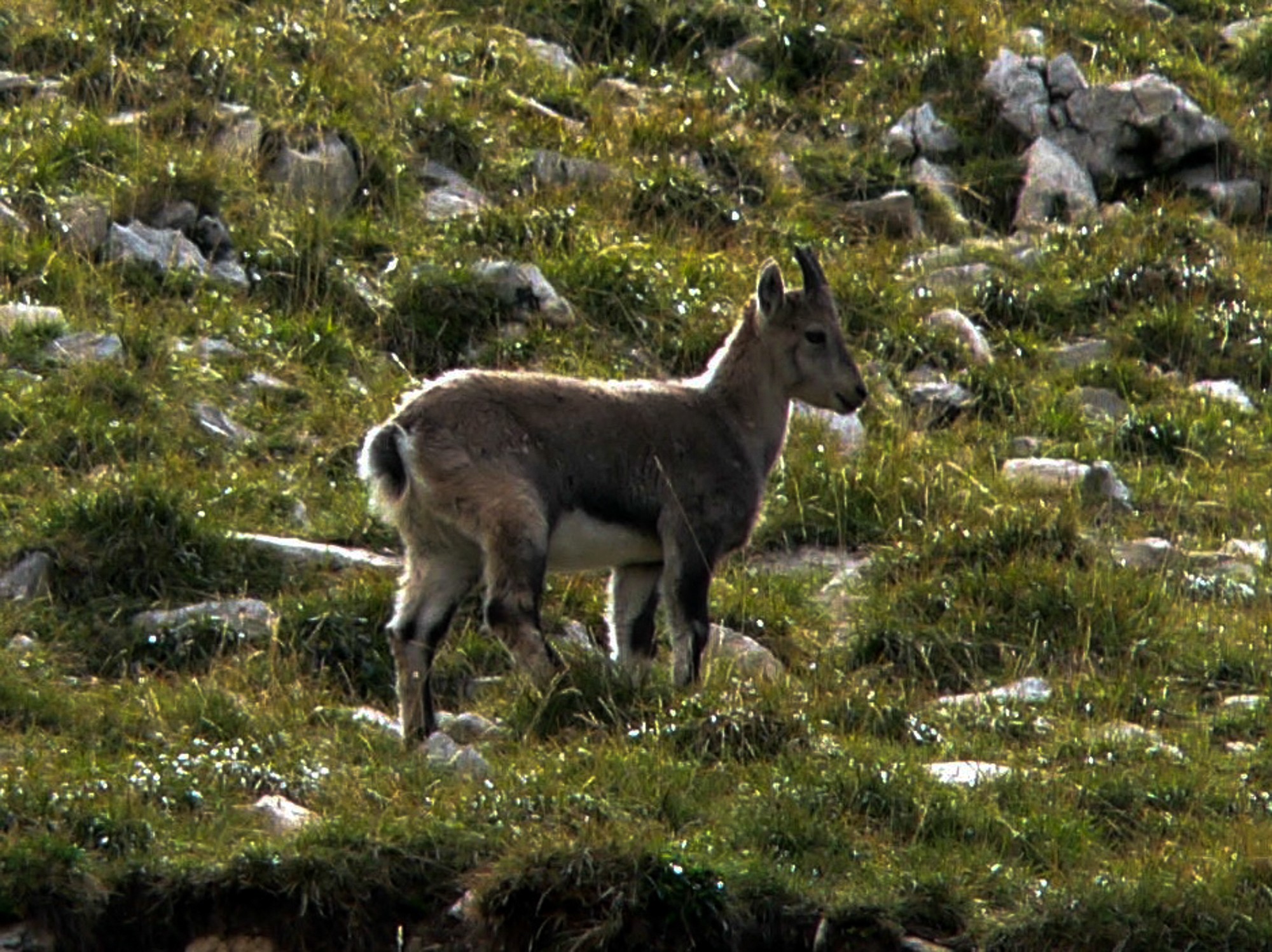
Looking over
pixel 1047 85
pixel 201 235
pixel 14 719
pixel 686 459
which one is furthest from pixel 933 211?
pixel 14 719

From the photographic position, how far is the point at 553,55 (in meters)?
16.5

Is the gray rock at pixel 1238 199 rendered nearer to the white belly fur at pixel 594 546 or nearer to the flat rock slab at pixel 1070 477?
the flat rock slab at pixel 1070 477

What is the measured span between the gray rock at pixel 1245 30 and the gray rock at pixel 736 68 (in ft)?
11.3

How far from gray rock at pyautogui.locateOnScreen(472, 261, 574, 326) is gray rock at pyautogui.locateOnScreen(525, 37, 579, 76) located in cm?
325

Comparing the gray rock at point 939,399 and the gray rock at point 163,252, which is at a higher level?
the gray rock at point 163,252

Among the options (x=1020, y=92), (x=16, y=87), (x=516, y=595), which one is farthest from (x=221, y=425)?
(x=1020, y=92)

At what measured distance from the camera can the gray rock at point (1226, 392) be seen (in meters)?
13.8

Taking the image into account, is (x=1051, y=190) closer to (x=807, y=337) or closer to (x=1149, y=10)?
(x=1149, y=10)

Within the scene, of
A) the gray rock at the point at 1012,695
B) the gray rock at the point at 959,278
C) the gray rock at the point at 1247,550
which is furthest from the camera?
the gray rock at the point at 959,278

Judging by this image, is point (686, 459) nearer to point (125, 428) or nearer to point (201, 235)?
point (125, 428)

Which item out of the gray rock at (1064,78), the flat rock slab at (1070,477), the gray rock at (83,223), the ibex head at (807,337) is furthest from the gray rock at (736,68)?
the ibex head at (807,337)

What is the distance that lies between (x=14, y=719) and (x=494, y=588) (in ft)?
5.59

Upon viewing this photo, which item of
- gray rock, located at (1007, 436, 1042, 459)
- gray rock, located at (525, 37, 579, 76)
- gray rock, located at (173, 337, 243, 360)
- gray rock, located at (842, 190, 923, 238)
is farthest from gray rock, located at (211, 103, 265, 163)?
gray rock, located at (1007, 436, 1042, 459)

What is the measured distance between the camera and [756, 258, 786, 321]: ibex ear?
10961mm
